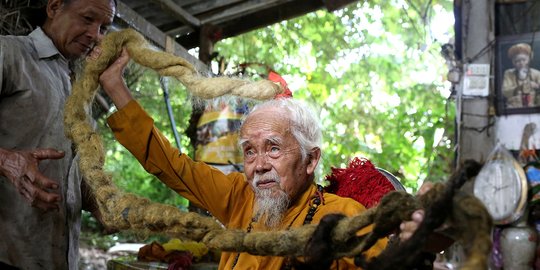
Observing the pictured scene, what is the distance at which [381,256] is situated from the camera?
1237 mm

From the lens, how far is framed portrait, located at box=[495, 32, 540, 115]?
12.3ft

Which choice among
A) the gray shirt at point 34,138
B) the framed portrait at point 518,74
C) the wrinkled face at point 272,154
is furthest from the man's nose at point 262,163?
the framed portrait at point 518,74

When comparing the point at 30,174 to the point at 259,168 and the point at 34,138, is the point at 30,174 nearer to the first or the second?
the point at 34,138

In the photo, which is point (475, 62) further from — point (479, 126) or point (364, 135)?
point (364, 135)

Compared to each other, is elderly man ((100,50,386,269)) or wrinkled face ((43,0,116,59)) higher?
wrinkled face ((43,0,116,59))

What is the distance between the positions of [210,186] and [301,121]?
0.44 m

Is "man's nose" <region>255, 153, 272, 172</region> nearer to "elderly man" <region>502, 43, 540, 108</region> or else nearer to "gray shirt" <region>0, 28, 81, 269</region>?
"gray shirt" <region>0, 28, 81, 269</region>

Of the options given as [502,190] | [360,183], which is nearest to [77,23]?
[360,183]

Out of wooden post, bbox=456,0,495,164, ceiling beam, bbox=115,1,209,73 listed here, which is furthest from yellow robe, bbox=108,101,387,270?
wooden post, bbox=456,0,495,164

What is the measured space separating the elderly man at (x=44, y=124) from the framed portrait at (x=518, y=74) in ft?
8.29

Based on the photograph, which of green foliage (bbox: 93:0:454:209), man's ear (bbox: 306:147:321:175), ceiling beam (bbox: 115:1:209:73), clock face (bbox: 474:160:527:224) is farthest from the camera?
green foliage (bbox: 93:0:454:209)

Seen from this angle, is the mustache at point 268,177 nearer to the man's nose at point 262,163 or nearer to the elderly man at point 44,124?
the man's nose at point 262,163

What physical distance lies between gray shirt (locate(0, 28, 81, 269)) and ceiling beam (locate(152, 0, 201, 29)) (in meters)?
2.09

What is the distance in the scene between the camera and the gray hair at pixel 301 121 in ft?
7.10
